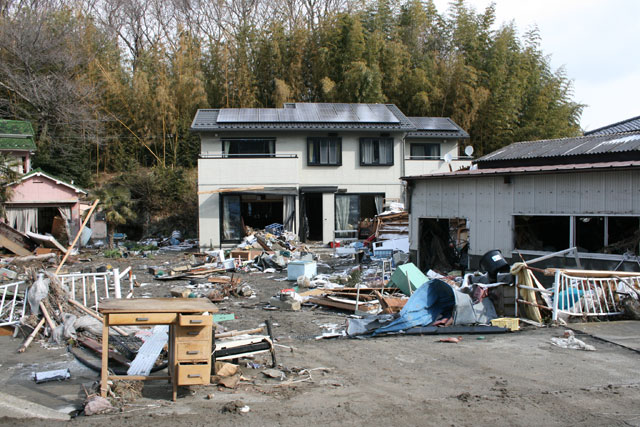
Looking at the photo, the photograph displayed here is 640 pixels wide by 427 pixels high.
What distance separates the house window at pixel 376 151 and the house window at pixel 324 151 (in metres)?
0.98

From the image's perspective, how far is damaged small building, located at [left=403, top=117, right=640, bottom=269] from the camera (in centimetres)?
935

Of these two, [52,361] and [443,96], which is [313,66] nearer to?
[443,96]

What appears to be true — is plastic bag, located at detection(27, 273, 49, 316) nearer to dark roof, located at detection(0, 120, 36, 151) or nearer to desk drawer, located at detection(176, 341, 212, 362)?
desk drawer, located at detection(176, 341, 212, 362)

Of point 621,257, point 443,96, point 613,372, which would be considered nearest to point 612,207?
point 621,257

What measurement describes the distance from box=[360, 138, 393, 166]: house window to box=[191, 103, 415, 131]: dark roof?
2.20 feet

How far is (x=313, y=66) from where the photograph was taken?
25.3 meters

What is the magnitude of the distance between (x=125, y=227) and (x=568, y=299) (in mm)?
19554

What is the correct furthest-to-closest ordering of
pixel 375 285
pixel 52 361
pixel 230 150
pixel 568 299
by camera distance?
pixel 230 150, pixel 375 285, pixel 568 299, pixel 52 361

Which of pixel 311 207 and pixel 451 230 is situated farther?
pixel 311 207

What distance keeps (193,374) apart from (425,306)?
440 cm

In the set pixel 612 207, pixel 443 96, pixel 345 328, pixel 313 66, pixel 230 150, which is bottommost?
pixel 345 328

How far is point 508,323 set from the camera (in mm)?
7801

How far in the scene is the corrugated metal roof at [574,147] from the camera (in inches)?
480

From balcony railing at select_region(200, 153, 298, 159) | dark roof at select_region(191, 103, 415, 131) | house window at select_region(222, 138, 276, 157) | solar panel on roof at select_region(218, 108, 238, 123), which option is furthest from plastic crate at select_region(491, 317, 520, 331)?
solar panel on roof at select_region(218, 108, 238, 123)
